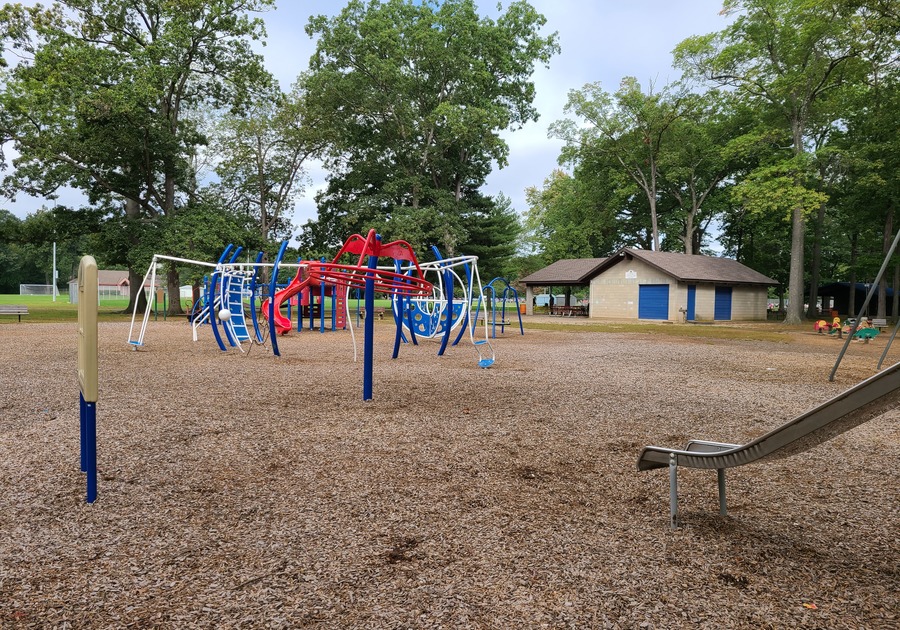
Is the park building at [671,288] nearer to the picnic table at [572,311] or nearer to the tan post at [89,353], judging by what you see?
the picnic table at [572,311]

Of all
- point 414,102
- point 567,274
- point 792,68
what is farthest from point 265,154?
point 792,68

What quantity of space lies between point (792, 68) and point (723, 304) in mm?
12612

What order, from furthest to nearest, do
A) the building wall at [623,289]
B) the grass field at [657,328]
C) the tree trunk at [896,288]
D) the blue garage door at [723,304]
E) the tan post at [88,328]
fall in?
the blue garage door at [723,304] < the building wall at [623,289] < the tree trunk at [896,288] < the grass field at [657,328] < the tan post at [88,328]

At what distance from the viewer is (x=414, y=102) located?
32.5 meters

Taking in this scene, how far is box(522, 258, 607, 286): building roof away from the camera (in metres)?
34.4

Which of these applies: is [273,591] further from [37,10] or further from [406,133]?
[406,133]

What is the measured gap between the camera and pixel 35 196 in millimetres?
26281

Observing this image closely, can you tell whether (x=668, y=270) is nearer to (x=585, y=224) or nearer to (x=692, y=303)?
(x=692, y=303)

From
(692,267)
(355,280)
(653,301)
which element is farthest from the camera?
(692,267)

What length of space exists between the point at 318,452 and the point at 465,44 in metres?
32.0

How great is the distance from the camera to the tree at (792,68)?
24969mm

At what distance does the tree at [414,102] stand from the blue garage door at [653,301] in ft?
35.1

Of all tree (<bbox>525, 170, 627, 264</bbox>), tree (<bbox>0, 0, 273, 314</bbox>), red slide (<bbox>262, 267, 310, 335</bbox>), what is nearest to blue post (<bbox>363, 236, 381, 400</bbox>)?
red slide (<bbox>262, 267, 310, 335</bbox>)

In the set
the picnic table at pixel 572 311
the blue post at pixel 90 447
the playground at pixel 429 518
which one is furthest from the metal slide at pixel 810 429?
the picnic table at pixel 572 311
